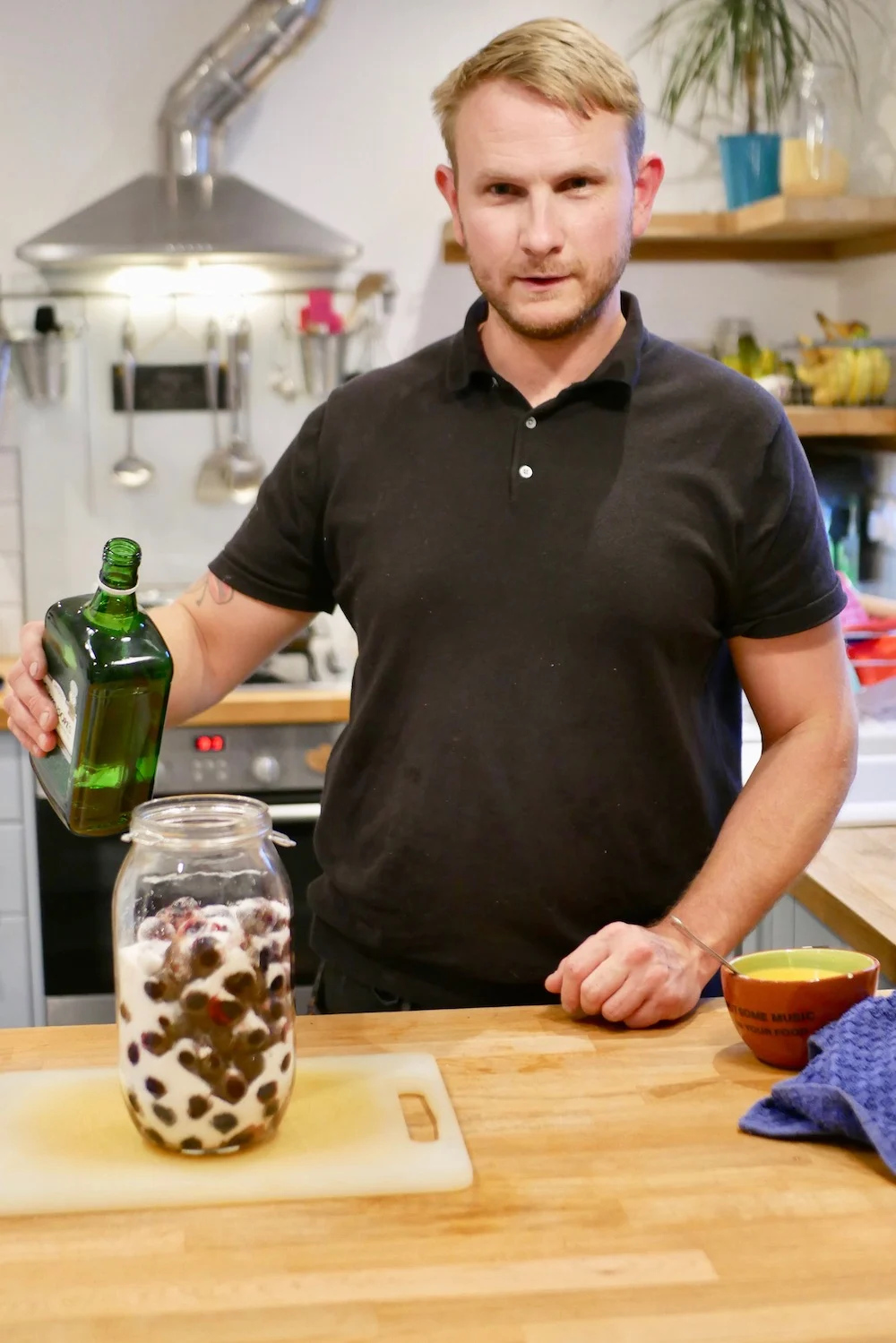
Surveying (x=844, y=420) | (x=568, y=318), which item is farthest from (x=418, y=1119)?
(x=844, y=420)

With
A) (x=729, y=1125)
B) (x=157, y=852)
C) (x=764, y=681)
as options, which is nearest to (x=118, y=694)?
(x=157, y=852)

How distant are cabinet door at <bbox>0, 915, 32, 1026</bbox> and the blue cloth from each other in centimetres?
209

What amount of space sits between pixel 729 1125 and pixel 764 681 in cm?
51

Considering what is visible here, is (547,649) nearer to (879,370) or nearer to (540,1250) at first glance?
(540,1250)

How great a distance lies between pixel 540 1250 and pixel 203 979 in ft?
0.87

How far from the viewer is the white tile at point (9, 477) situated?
132 inches

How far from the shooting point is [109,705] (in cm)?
110

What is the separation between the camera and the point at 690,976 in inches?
51.2

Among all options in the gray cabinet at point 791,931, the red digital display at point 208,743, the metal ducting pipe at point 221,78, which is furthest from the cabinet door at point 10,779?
the gray cabinet at point 791,931

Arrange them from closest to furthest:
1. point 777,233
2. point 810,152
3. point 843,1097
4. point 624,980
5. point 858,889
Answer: point 843,1097 < point 624,980 < point 858,889 < point 810,152 < point 777,233

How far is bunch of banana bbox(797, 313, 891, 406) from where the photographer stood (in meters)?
3.07

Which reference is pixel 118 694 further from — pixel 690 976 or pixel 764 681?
pixel 764 681

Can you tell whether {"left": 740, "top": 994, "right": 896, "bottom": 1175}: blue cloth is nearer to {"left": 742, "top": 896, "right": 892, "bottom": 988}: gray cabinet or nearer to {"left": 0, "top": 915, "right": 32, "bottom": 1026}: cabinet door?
{"left": 742, "top": 896, "right": 892, "bottom": 988}: gray cabinet

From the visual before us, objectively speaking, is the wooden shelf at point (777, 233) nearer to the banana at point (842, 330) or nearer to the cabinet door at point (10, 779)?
the banana at point (842, 330)
